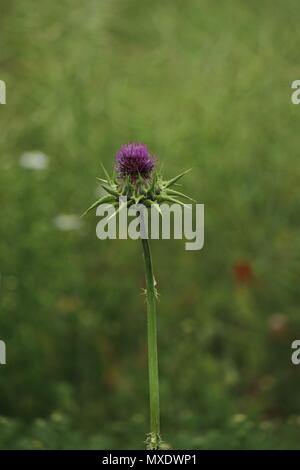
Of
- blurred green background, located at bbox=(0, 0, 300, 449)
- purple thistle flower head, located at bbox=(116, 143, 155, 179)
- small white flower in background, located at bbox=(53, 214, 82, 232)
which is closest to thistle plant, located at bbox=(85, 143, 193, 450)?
purple thistle flower head, located at bbox=(116, 143, 155, 179)

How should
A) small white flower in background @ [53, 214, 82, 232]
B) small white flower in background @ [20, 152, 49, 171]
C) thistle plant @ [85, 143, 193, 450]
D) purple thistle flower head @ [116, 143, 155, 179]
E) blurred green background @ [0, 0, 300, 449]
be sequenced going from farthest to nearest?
small white flower in background @ [20, 152, 49, 171] < small white flower in background @ [53, 214, 82, 232] < blurred green background @ [0, 0, 300, 449] < purple thistle flower head @ [116, 143, 155, 179] < thistle plant @ [85, 143, 193, 450]

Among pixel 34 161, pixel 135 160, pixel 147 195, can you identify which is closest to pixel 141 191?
pixel 147 195

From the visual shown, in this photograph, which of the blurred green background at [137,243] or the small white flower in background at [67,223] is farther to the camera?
the small white flower in background at [67,223]

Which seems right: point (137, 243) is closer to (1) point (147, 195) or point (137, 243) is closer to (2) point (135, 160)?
(2) point (135, 160)

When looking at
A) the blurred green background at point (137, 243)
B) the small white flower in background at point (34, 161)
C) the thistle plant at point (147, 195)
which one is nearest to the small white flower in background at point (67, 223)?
the blurred green background at point (137, 243)

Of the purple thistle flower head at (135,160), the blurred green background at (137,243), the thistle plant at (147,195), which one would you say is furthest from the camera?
the blurred green background at (137,243)

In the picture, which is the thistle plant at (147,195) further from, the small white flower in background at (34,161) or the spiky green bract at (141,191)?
the small white flower in background at (34,161)

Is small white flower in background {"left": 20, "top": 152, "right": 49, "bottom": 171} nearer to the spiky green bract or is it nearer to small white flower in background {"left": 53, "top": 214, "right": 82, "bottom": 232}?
small white flower in background {"left": 53, "top": 214, "right": 82, "bottom": 232}
